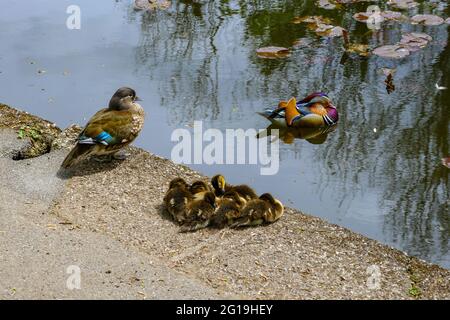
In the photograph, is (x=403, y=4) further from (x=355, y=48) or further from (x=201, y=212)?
(x=201, y=212)

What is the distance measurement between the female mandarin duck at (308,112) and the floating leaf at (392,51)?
1.42 metres

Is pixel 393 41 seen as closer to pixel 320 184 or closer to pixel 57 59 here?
pixel 320 184

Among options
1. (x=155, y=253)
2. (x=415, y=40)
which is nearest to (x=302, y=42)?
(x=415, y=40)

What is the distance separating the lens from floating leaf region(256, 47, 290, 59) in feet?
28.2

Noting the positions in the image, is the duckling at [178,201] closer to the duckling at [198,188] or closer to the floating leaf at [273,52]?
the duckling at [198,188]

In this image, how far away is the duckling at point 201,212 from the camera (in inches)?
211

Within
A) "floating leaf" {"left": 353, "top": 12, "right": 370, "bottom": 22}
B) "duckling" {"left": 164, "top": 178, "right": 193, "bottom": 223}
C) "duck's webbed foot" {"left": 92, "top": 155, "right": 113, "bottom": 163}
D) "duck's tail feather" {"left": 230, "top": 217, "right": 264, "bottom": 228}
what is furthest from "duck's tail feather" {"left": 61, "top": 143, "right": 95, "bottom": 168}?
"floating leaf" {"left": 353, "top": 12, "right": 370, "bottom": 22}

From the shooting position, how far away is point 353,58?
848cm

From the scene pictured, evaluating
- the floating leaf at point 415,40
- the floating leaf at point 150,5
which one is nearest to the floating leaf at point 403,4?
the floating leaf at point 415,40

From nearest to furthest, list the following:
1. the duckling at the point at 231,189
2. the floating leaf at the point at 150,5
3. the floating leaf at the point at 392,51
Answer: the duckling at the point at 231,189 < the floating leaf at the point at 392,51 < the floating leaf at the point at 150,5

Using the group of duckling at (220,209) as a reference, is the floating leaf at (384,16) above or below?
above

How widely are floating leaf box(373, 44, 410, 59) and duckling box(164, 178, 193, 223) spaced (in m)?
3.66

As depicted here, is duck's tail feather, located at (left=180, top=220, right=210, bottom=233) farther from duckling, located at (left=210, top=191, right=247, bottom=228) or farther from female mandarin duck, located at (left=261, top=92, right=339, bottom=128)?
female mandarin duck, located at (left=261, top=92, right=339, bottom=128)
